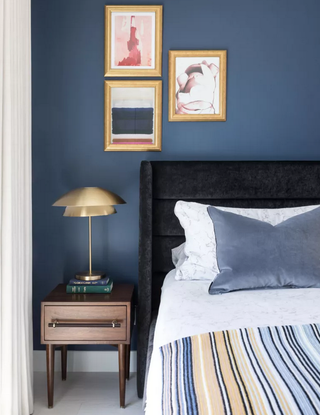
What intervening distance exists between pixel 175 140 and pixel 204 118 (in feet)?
0.74

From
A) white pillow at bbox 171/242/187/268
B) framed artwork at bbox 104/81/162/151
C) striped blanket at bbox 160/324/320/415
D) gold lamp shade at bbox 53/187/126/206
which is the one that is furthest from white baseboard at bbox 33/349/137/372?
striped blanket at bbox 160/324/320/415

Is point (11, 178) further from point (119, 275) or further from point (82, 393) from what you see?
point (82, 393)

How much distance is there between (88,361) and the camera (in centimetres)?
273

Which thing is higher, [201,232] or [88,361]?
[201,232]

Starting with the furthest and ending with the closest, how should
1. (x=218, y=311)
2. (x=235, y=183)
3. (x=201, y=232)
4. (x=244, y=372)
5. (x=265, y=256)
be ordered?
(x=235, y=183), (x=201, y=232), (x=265, y=256), (x=218, y=311), (x=244, y=372)

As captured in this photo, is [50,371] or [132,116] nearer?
[50,371]

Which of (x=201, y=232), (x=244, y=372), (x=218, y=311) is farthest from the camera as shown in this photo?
(x=201, y=232)

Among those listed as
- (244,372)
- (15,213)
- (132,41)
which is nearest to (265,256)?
(244,372)

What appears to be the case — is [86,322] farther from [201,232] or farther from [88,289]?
[201,232]

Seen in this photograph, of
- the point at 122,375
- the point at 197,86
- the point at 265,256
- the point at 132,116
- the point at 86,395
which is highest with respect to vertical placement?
the point at 197,86

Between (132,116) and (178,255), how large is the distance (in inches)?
36.5

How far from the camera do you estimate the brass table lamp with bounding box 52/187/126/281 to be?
2285mm

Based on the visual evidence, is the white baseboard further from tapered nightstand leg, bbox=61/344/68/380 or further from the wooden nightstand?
the wooden nightstand

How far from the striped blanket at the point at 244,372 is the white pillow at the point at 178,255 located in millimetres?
962
